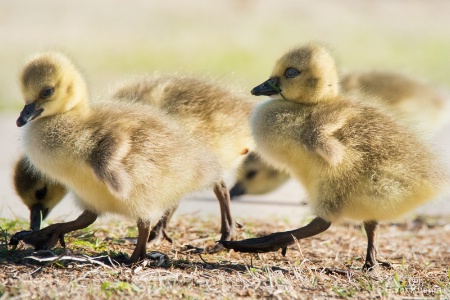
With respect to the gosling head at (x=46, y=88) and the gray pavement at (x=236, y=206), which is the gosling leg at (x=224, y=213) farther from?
the gosling head at (x=46, y=88)

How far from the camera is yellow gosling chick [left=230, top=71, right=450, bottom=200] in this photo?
237 inches

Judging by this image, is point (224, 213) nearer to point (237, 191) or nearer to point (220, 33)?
point (237, 191)

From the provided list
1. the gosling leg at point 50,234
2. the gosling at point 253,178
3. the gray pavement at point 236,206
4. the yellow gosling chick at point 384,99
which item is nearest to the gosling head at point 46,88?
the gosling leg at point 50,234

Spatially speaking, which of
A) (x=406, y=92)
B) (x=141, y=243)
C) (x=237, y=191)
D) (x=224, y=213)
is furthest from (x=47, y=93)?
(x=406, y=92)

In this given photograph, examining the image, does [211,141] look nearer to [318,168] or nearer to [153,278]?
[318,168]

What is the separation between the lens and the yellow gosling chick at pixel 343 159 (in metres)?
3.46

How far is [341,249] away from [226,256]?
0.85 meters

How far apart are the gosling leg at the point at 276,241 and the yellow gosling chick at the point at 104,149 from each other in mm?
351

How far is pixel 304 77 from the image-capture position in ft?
12.4

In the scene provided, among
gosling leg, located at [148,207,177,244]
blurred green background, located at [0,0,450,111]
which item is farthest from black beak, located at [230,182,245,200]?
blurred green background, located at [0,0,450,111]

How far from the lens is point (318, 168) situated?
350cm

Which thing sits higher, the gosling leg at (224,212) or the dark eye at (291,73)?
the dark eye at (291,73)

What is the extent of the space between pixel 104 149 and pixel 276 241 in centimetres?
93

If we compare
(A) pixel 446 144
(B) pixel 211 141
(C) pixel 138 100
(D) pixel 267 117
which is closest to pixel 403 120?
(D) pixel 267 117
